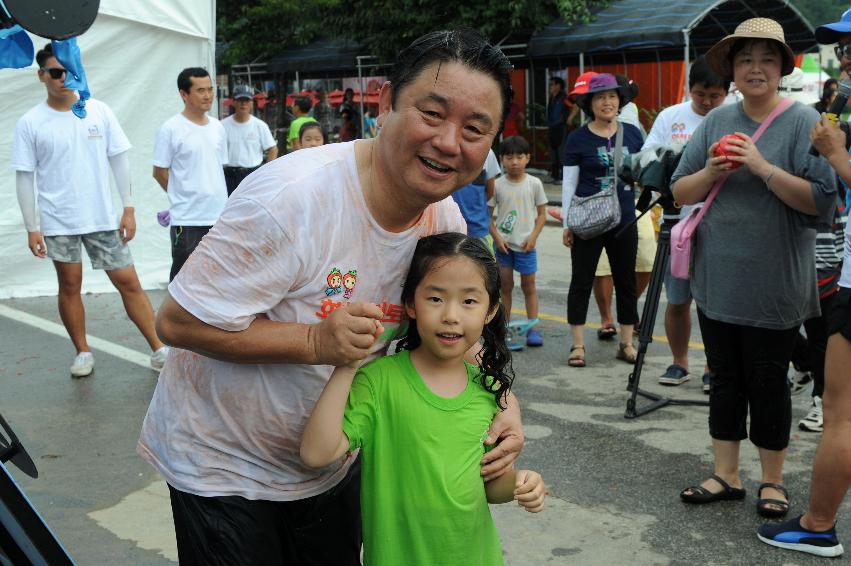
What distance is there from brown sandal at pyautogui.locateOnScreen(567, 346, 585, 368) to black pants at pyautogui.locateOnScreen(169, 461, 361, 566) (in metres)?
4.38

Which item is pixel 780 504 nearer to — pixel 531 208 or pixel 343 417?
pixel 343 417

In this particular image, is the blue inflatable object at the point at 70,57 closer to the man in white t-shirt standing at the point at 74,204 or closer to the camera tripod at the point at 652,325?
the man in white t-shirt standing at the point at 74,204

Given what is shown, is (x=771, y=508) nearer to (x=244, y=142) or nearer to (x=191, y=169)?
(x=191, y=169)

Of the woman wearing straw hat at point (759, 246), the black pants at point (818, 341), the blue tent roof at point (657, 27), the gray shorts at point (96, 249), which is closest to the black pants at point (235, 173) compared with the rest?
the gray shorts at point (96, 249)

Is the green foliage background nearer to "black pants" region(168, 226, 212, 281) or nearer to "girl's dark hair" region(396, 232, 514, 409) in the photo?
"black pants" region(168, 226, 212, 281)

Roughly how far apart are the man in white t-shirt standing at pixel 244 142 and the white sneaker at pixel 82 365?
3.69 m

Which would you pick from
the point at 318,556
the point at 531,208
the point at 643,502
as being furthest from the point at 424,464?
the point at 531,208

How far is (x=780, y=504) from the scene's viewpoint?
4.36 metres

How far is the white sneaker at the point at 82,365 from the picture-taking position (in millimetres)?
6660

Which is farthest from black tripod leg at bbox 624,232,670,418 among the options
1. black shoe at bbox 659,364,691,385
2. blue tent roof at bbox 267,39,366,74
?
blue tent roof at bbox 267,39,366,74

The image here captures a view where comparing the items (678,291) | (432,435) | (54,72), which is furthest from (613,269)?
(432,435)

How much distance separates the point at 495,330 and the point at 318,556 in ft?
2.35

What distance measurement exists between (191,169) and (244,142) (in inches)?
108

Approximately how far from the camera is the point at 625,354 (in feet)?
22.9
